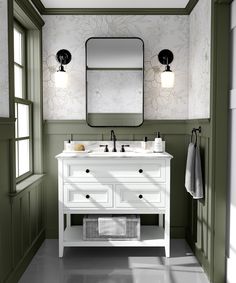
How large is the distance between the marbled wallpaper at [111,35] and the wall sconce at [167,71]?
5 cm

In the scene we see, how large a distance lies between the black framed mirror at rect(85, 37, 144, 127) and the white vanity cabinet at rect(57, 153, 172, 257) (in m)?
0.67

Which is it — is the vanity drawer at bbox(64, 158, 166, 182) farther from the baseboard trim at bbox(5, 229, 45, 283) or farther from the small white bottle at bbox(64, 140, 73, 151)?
the baseboard trim at bbox(5, 229, 45, 283)

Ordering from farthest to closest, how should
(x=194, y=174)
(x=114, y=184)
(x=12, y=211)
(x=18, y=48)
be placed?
(x=18, y=48) → (x=114, y=184) → (x=194, y=174) → (x=12, y=211)

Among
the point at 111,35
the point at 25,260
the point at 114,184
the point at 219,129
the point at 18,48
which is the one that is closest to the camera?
the point at 219,129

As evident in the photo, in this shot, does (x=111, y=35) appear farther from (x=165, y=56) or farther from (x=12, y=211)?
(x=12, y=211)

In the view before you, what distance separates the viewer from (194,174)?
338 centimetres

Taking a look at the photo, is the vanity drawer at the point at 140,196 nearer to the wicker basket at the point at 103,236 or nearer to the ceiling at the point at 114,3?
the wicker basket at the point at 103,236

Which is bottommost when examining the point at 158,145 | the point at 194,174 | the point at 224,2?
the point at 194,174

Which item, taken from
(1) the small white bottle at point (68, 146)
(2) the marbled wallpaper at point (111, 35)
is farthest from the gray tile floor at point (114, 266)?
(2) the marbled wallpaper at point (111, 35)

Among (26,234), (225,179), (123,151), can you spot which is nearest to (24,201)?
(26,234)

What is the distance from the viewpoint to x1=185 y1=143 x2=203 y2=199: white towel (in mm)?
3309

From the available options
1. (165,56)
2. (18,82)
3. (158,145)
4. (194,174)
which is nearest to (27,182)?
(18,82)

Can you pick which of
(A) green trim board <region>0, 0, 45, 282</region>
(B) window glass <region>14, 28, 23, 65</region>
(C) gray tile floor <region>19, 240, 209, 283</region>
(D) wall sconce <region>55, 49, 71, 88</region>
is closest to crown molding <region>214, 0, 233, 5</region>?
(A) green trim board <region>0, 0, 45, 282</region>

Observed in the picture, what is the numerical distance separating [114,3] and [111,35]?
13.6 inches
